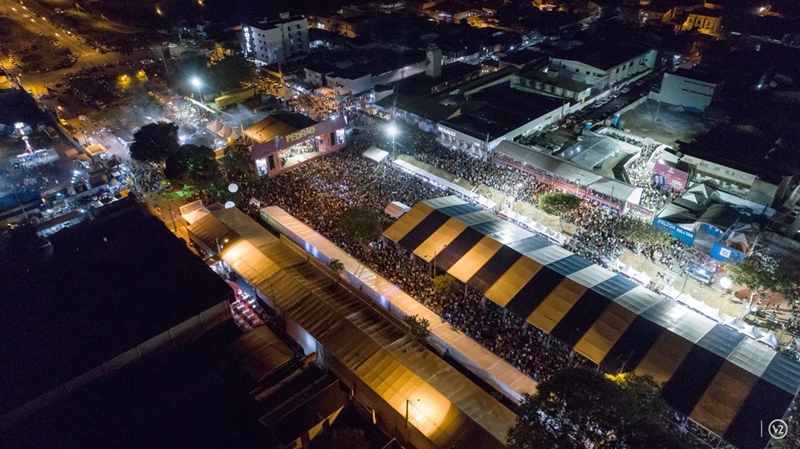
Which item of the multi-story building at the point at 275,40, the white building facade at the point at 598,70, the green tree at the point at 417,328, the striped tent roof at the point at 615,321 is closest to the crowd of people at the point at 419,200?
the striped tent roof at the point at 615,321

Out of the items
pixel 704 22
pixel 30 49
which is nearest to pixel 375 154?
pixel 704 22

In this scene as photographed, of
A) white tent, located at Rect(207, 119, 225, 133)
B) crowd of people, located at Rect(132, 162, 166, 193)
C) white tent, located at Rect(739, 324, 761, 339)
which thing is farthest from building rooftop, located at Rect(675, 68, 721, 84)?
crowd of people, located at Rect(132, 162, 166, 193)

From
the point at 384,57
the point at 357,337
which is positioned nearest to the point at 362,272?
the point at 357,337

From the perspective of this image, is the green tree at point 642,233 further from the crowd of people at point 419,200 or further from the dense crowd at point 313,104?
the dense crowd at point 313,104

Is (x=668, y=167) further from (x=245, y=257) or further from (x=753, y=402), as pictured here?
(x=245, y=257)

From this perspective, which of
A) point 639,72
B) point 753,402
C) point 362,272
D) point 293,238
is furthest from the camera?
point 639,72

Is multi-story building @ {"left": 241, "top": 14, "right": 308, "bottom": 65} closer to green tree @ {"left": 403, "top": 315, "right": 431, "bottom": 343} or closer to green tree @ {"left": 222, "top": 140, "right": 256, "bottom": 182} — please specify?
green tree @ {"left": 222, "top": 140, "right": 256, "bottom": 182}
